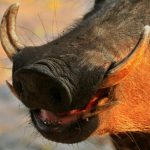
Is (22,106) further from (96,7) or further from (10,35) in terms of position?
(10,35)

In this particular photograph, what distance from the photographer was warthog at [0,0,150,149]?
6.94 ft

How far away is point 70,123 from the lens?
7.28ft

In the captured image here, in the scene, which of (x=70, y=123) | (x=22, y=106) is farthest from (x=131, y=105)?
(x=22, y=106)

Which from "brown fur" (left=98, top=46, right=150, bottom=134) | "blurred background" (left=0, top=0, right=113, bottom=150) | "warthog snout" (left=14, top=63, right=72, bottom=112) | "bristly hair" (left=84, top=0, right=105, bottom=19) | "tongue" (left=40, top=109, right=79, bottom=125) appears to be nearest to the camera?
"warthog snout" (left=14, top=63, right=72, bottom=112)

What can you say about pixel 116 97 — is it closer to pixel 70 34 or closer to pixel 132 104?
pixel 132 104

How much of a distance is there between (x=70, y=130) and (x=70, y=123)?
0.09 feet

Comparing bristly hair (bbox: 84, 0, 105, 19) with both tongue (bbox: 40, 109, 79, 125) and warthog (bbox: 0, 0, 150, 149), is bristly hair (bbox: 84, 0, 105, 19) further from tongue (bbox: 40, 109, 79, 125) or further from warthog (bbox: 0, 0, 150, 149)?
tongue (bbox: 40, 109, 79, 125)

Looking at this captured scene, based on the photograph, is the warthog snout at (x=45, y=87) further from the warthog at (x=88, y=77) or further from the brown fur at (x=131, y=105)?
the brown fur at (x=131, y=105)

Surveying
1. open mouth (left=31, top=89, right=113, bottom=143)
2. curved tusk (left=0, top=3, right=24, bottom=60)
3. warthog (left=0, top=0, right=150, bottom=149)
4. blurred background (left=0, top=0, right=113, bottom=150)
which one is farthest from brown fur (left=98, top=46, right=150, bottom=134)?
blurred background (left=0, top=0, right=113, bottom=150)

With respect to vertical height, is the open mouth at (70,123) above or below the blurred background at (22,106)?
above

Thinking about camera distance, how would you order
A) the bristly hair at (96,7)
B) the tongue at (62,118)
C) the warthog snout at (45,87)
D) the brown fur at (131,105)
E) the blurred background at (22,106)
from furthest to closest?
the blurred background at (22,106)
the bristly hair at (96,7)
the brown fur at (131,105)
the tongue at (62,118)
the warthog snout at (45,87)

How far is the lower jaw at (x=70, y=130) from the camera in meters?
2.22

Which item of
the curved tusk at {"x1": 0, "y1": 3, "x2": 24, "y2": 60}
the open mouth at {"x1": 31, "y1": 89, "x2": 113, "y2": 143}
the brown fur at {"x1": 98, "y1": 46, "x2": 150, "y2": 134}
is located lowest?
the brown fur at {"x1": 98, "y1": 46, "x2": 150, "y2": 134}

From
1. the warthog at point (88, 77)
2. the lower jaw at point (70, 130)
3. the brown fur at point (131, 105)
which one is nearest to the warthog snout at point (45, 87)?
the warthog at point (88, 77)
